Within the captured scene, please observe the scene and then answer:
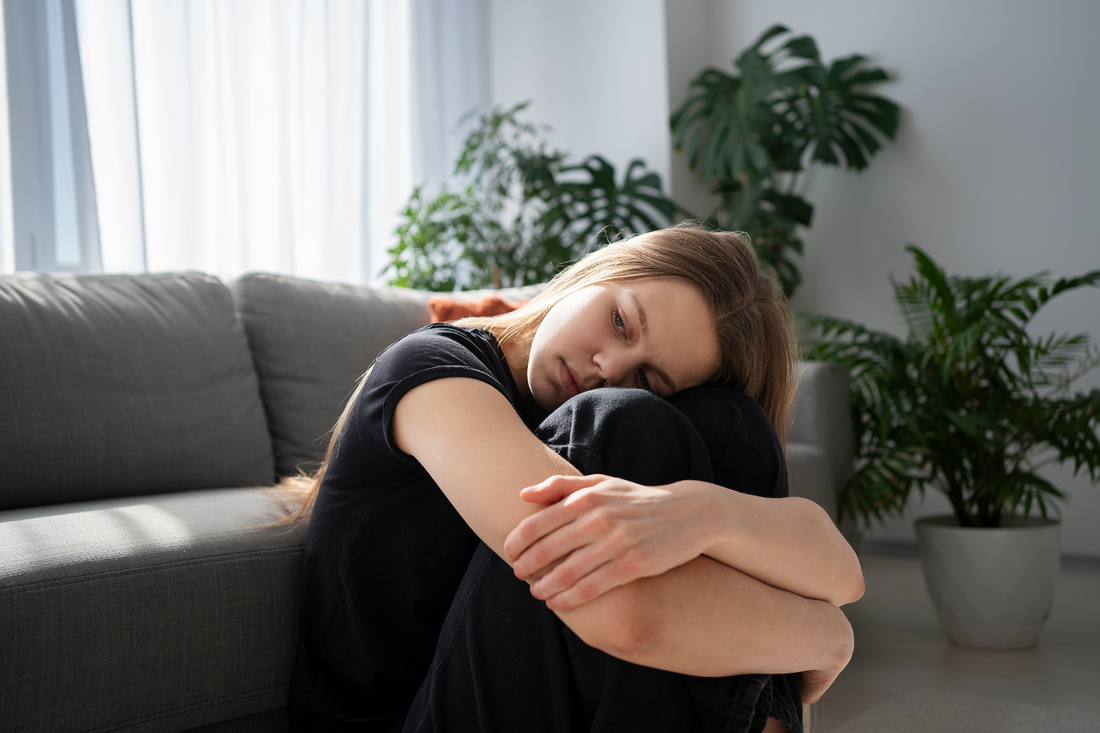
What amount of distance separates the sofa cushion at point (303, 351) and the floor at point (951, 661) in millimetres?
1157

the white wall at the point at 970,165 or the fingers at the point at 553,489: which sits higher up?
the white wall at the point at 970,165

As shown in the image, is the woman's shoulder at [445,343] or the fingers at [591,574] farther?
the woman's shoulder at [445,343]

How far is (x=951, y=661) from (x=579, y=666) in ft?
5.44

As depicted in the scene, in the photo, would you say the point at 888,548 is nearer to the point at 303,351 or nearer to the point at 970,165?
the point at 970,165

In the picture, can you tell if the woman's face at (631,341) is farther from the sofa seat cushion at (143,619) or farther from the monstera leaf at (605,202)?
the monstera leaf at (605,202)

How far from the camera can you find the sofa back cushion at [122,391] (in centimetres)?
131

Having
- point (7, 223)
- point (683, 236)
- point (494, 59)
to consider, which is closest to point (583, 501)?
point (683, 236)

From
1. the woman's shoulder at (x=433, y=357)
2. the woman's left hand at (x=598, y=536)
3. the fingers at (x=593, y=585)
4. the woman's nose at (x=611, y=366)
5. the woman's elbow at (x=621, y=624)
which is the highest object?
the woman's shoulder at (x=433, y=357)

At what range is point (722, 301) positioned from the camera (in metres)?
0.95

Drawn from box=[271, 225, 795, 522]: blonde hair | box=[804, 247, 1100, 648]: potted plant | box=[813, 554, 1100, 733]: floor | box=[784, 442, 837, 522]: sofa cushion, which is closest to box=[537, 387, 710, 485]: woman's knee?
box=[271, 225, 795, 522]: blonde hair

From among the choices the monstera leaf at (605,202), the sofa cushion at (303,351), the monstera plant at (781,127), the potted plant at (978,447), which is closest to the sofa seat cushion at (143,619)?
the sofa cushion at (303,351)

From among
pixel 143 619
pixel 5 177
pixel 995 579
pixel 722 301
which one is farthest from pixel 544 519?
pixel 5 177

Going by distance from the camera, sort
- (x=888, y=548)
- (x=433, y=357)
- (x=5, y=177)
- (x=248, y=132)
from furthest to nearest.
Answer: (x=888, y=548), (x=248, y=132), (x=5, y=177), (x=433, y=357)

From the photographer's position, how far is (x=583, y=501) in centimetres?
66
